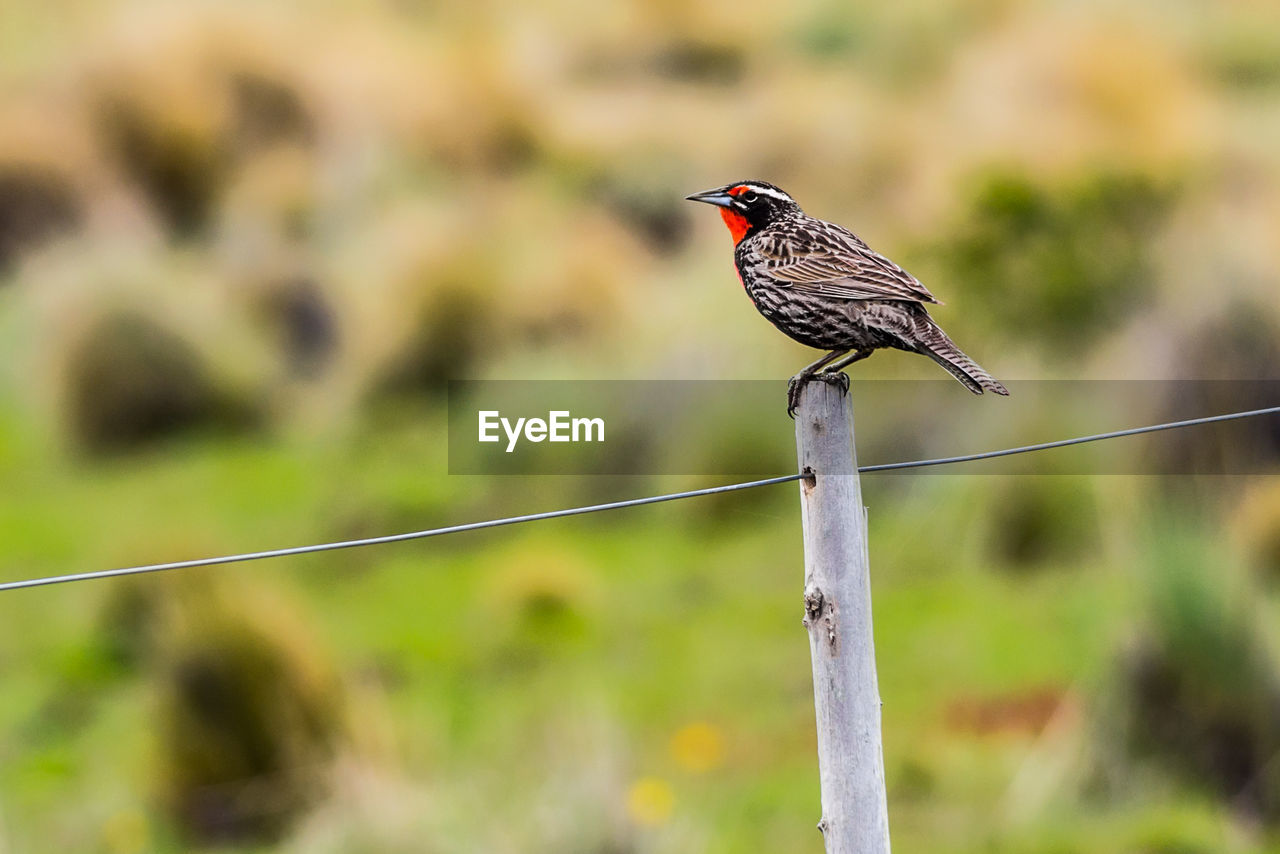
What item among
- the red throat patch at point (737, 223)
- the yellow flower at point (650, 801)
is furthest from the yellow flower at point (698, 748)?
the red throat patch at point (737, 223)

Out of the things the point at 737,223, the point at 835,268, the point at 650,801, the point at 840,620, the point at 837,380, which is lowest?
the point at 650,801

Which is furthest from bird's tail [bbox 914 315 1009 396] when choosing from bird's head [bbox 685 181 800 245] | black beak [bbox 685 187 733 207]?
black beak [bbox 685 187 733 207]

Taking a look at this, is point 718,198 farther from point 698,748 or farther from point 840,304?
point 698,748

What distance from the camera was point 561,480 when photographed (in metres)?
14.6

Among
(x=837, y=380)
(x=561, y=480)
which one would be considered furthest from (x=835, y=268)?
(x=561, y=480)

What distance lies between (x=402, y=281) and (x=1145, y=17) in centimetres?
1731

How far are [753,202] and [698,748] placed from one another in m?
5.26

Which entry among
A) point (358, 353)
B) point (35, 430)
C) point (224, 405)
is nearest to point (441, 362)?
point (358, 353)

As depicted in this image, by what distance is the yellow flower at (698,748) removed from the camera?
364 inches

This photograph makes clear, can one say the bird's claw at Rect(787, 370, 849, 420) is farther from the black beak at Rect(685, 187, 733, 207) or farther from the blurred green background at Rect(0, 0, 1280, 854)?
the blurred green background at Rect(0, 0, 1280, 854)

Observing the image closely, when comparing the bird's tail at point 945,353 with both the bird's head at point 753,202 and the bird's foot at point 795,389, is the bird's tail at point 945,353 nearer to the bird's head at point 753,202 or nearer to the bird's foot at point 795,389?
the bird's foot at point 795,389

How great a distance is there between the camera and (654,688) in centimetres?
1058

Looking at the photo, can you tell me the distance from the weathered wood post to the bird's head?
95cm

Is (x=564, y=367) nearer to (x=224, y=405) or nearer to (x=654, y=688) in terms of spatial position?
(x=224, y=405)
